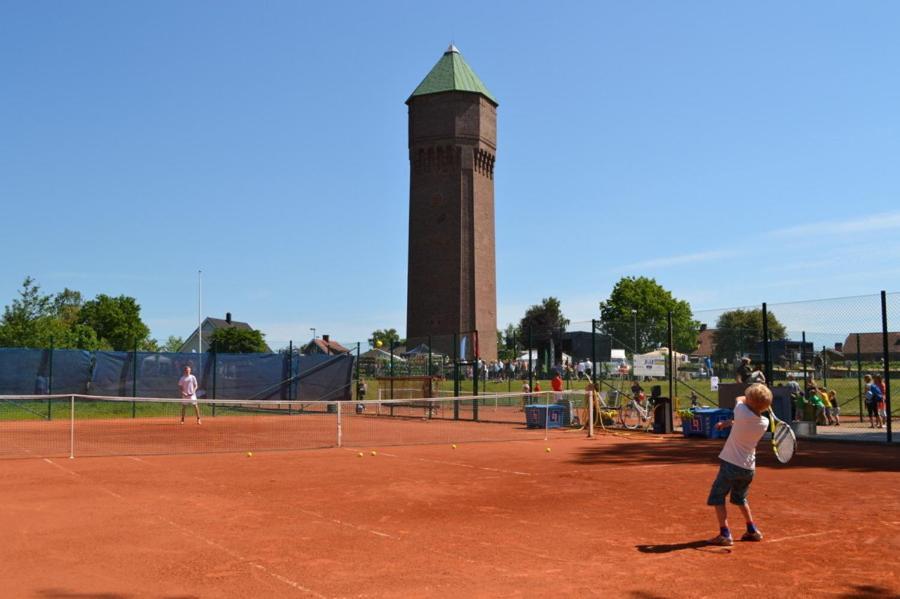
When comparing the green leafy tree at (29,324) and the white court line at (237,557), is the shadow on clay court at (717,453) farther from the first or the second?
the green leafy tree at (29,324)

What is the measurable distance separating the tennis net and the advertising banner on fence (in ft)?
9.03

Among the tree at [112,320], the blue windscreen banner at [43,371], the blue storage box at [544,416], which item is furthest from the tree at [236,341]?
the blue storage box at [544,416]

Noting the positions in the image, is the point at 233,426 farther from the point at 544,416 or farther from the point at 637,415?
the point at 637,415

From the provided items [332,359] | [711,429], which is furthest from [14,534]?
[332,359]

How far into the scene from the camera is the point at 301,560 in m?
6.40

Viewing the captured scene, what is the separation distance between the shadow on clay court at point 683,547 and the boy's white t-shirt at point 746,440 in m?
0.71

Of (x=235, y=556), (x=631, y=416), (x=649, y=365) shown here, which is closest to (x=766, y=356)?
(x=649, y=365)

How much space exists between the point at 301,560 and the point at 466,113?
204 ft

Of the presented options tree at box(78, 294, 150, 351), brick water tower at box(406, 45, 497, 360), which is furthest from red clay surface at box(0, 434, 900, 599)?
tree at box(78, 294, 150, 351)

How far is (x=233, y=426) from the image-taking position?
2258cm

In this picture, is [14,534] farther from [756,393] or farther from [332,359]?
[332,359]

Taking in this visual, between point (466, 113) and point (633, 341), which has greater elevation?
point (466, 113)

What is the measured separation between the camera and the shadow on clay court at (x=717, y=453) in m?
13.2

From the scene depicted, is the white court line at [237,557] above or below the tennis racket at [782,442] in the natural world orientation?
below
